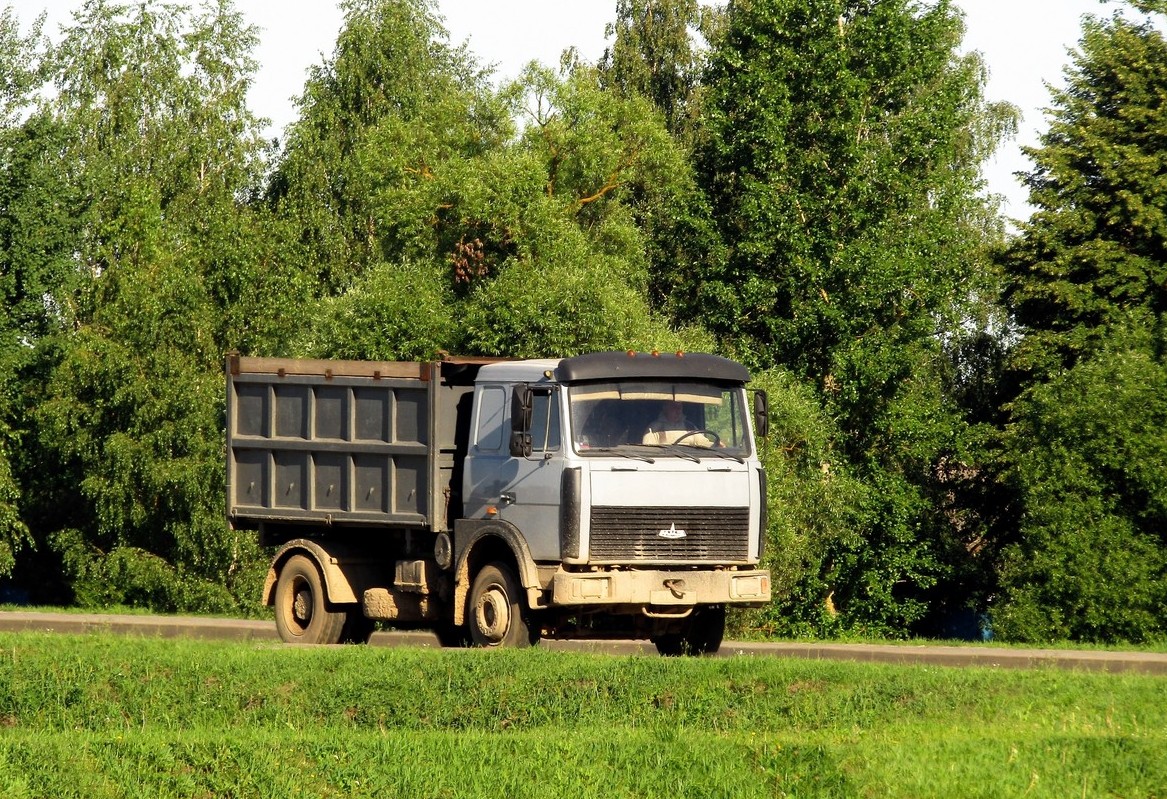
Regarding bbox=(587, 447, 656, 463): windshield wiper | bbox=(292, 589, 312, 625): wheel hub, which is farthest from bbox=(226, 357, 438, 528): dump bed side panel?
bbox=(587, 447, 656, 463): windshield wiper

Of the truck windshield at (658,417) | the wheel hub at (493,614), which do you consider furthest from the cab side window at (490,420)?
the wheel hub at (493,614)

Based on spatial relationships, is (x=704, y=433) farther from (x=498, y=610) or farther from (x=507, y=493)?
(x=498, y=610)

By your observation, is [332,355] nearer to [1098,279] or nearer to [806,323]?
[806,323]

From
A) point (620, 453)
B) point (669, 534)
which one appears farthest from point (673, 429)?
point (669, 534)

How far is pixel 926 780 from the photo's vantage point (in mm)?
9867

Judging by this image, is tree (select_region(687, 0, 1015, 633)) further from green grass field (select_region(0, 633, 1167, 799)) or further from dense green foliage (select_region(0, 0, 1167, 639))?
green grass field (select_region(0, 633, 1167, 799))

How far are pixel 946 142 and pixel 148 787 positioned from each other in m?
35.2

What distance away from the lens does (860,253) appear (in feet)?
131

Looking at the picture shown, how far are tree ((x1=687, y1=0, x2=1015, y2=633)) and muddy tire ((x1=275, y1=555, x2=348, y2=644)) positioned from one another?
21.5 m

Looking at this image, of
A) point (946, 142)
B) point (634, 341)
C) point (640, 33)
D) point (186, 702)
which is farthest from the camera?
point (640, 33)

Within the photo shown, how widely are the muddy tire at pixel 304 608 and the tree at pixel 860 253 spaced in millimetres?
21499

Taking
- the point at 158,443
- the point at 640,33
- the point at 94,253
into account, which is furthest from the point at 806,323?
the point at 94,253

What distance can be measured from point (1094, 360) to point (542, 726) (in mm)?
23559

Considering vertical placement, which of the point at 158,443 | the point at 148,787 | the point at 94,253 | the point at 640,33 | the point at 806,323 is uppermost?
the point at 640,33
